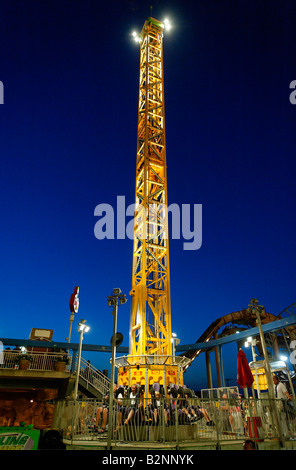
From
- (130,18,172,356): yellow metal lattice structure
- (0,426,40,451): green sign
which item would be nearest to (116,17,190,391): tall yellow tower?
(130,18,172,356): yellow metal lattice structure

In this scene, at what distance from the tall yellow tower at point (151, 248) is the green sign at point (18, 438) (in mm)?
6923

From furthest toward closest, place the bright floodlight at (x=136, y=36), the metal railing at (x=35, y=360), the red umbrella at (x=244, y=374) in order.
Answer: the bright floodlight at (x=136, y=36) → the metal railing at (x=35, y=360) → the red umbrella at (x=244, y=374)

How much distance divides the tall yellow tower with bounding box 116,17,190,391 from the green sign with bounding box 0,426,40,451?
22.7 ft

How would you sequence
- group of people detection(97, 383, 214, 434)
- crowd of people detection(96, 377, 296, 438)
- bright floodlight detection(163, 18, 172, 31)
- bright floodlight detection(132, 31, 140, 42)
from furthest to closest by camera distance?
bright floodlight detection(132, 31, 140, 42) < bright floodlight detection(163, 18, 172, 31) < crowd of people detection(96, 377, 296, 438) < group of people detection(97, 383, 214, 434)

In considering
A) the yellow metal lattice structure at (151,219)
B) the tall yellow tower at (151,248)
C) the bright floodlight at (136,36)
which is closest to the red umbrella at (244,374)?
the tall yellow tower at (151,248)

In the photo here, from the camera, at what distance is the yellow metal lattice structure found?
1655cm

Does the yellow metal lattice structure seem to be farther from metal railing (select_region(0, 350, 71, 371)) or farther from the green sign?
the green sign

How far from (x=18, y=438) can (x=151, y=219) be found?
585 inches

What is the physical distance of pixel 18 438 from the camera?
6145 millimetres

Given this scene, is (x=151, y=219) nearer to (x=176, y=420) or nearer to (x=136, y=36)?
(x=176, y=420)

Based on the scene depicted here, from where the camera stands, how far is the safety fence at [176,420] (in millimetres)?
7695

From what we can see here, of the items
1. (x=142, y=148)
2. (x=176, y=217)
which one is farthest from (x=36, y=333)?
(x=142, y=148)

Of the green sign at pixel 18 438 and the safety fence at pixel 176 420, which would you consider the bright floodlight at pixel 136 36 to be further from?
the green sign at pixel 18 438
